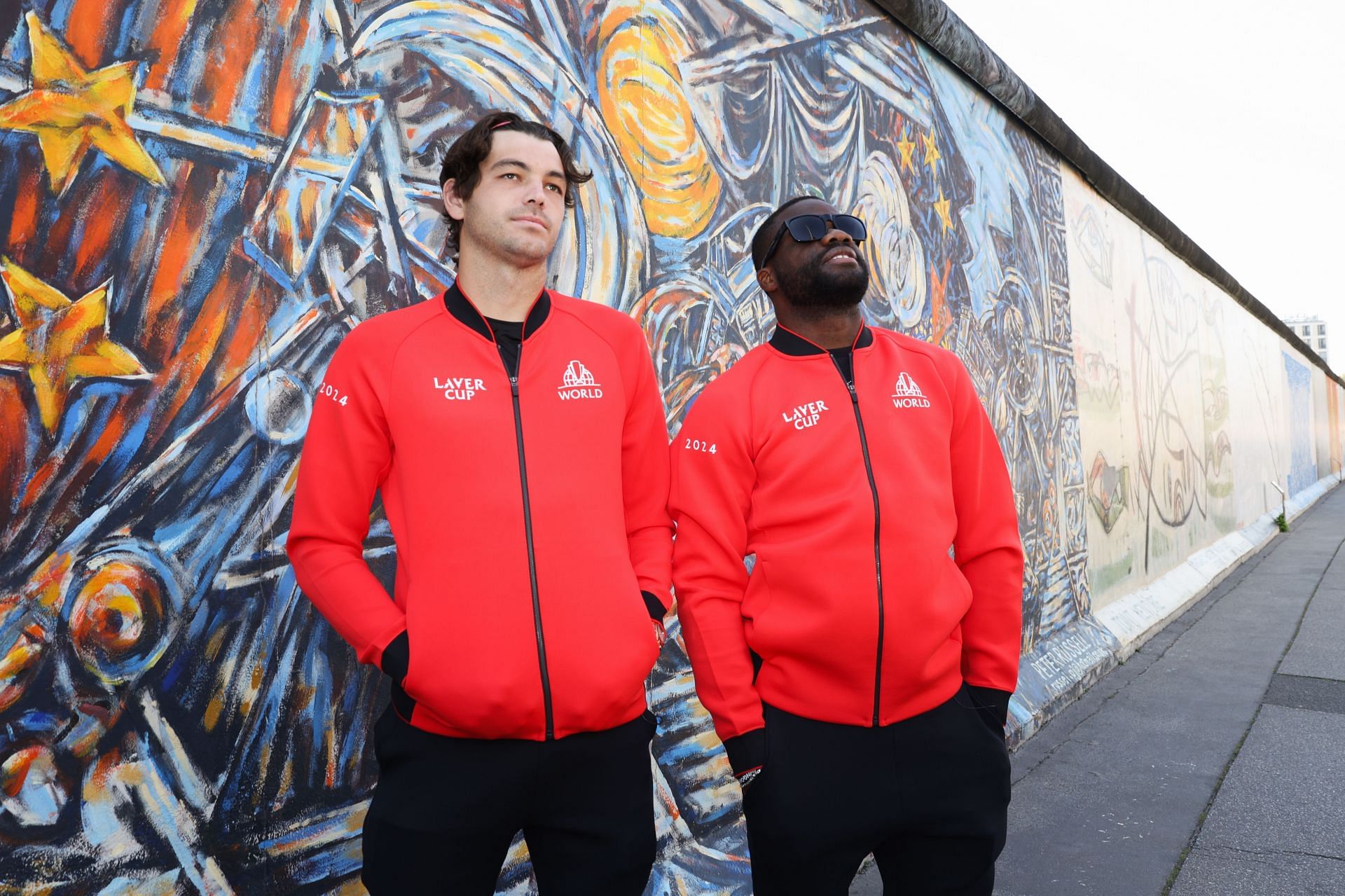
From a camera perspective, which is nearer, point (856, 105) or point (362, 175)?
point (362, 175)

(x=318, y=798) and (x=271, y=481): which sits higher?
(x=271, y=481)

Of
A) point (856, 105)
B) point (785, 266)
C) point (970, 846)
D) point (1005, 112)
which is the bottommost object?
point (970, 846)

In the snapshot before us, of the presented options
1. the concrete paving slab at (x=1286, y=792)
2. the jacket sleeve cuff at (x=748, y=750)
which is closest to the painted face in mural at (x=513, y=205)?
the jacket sleeve cuff at (x=748, y=750)

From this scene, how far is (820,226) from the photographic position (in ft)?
7.64

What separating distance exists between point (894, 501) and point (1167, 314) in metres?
10.3

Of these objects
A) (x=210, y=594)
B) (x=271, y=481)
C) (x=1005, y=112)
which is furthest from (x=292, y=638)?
(x=1005, y=112)

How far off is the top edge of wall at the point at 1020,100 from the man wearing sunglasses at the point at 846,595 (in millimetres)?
3480

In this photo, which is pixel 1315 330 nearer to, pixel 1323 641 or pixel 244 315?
pixel 1323 641

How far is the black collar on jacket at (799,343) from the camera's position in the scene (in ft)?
7.71

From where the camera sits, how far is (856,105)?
4.78m

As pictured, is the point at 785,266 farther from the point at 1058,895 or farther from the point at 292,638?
the point at 1058,895

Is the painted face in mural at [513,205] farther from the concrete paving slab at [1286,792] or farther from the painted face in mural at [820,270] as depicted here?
the concrete paving slab at [1286,792]

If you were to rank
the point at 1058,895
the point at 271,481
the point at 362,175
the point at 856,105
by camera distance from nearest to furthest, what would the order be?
1. the point at 271,481
2. the point at 362,175
3. the point at 1058,895
4. the point at 856,105

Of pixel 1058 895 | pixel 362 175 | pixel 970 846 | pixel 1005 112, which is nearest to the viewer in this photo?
pixel 970 846
